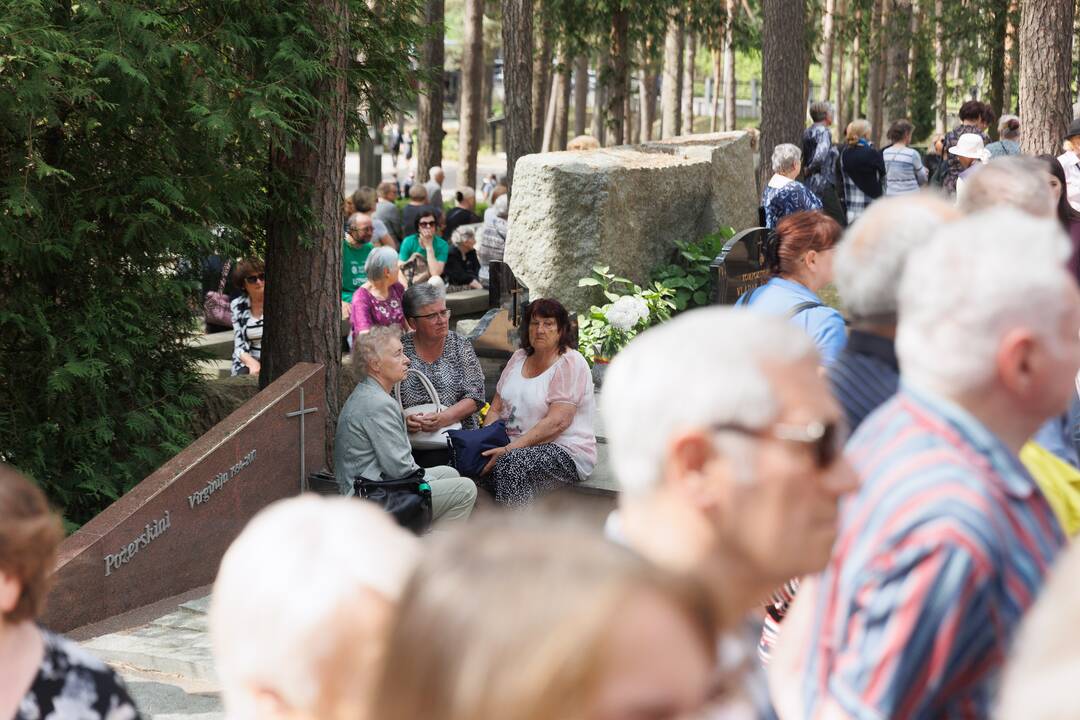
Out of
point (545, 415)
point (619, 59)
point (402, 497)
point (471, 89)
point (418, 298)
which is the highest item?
point (619, 59)

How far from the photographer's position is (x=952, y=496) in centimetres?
204

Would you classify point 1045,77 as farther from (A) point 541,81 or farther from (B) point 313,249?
(A) point 541,81

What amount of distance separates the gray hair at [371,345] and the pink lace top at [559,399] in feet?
3.42

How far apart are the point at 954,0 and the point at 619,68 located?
1143 centimetres

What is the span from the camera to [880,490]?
215cm

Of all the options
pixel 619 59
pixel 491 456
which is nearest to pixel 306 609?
pixel 491 456

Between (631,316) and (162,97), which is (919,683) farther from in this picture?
(631,316)

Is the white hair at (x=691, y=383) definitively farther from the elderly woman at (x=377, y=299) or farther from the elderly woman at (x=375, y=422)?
the elderly woman at (x=377, y=299)

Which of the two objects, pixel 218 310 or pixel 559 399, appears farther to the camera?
pixel 218 310

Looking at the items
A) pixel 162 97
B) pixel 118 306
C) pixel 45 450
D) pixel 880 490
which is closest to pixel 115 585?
pixel 45 450

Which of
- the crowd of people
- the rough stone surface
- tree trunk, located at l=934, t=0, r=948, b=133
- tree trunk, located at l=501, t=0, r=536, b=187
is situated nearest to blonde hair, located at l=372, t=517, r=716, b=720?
the crowd of people

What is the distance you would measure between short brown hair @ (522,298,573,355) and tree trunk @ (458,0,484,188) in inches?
589

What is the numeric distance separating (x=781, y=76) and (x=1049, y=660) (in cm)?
1473

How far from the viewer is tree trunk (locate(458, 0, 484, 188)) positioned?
22156 mm
